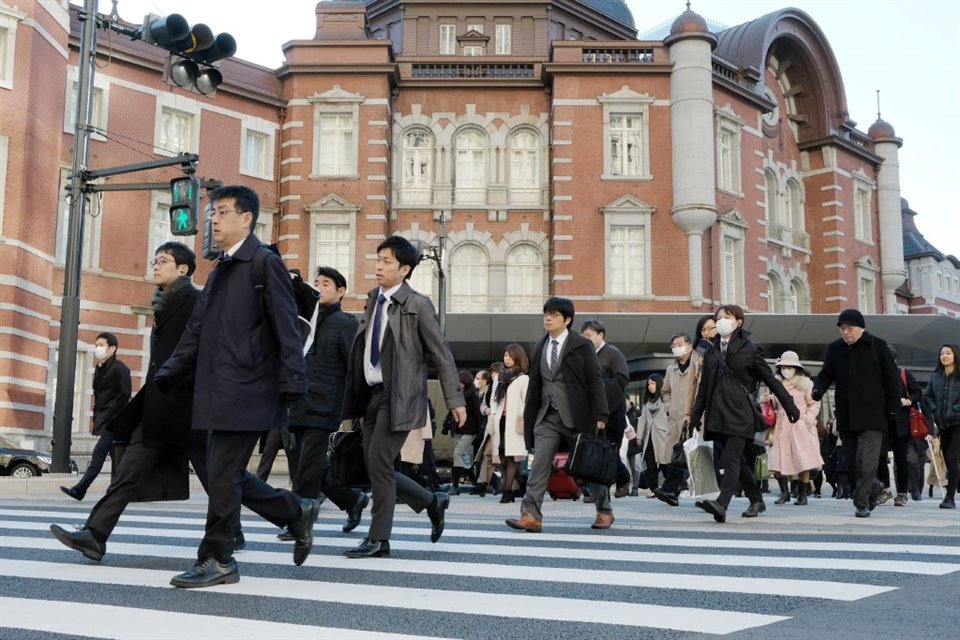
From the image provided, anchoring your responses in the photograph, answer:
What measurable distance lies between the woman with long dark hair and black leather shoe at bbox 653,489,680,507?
3.04 meters

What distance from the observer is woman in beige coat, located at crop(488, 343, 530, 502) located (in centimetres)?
1187

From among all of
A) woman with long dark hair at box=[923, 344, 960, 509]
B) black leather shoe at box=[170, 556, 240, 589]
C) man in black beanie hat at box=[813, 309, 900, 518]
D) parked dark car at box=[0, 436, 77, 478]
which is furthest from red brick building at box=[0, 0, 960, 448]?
black leather shoe at box=[170, 556, 240, 589]

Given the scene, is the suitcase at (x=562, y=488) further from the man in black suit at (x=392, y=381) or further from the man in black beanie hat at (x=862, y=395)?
the man in black suit at (x=392, y=381)

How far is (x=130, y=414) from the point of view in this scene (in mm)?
5465

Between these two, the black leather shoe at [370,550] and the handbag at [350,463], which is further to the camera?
the handbag at [350,463]

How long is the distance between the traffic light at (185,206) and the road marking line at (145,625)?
31.7 feet

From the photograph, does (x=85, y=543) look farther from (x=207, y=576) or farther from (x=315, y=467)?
(x=315, y=467)

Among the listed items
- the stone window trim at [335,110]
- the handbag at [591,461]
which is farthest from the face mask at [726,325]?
the stone window trim at [335,110]

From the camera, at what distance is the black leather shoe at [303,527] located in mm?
4988

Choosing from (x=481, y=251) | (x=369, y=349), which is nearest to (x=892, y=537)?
(x=369, y=349)

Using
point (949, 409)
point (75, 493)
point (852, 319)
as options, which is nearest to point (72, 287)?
point (75, 493)

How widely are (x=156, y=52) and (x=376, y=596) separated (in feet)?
88.8

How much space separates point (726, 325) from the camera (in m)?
8.70

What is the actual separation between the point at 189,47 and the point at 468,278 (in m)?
20.4
